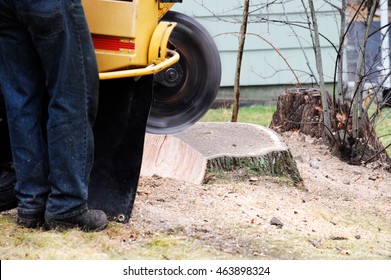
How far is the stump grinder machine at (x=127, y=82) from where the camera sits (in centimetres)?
453

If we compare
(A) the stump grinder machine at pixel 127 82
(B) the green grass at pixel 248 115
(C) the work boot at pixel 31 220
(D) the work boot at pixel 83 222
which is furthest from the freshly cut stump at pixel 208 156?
(B) the green grass at pixel 248 115

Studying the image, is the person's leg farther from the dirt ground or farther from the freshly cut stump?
the freshly cut stump

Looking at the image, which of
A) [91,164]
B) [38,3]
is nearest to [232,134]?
[91,164]

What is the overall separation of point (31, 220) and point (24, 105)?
2.08ft

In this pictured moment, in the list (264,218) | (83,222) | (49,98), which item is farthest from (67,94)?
(264,218)

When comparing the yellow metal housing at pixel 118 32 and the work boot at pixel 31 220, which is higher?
the yellow metal housing at pixel 118 32

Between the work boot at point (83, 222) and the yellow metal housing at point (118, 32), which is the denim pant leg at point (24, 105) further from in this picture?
the yellow metal housing at point (118, 32)

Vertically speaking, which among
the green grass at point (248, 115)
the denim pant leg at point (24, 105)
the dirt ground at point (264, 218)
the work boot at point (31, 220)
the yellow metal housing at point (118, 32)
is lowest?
the green grass at point (248, 115)

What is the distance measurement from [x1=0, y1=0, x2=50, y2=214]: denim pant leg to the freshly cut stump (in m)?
1.66

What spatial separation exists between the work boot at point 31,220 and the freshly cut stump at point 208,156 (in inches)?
62.2

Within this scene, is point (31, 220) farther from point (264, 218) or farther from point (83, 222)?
point (264, 218)
